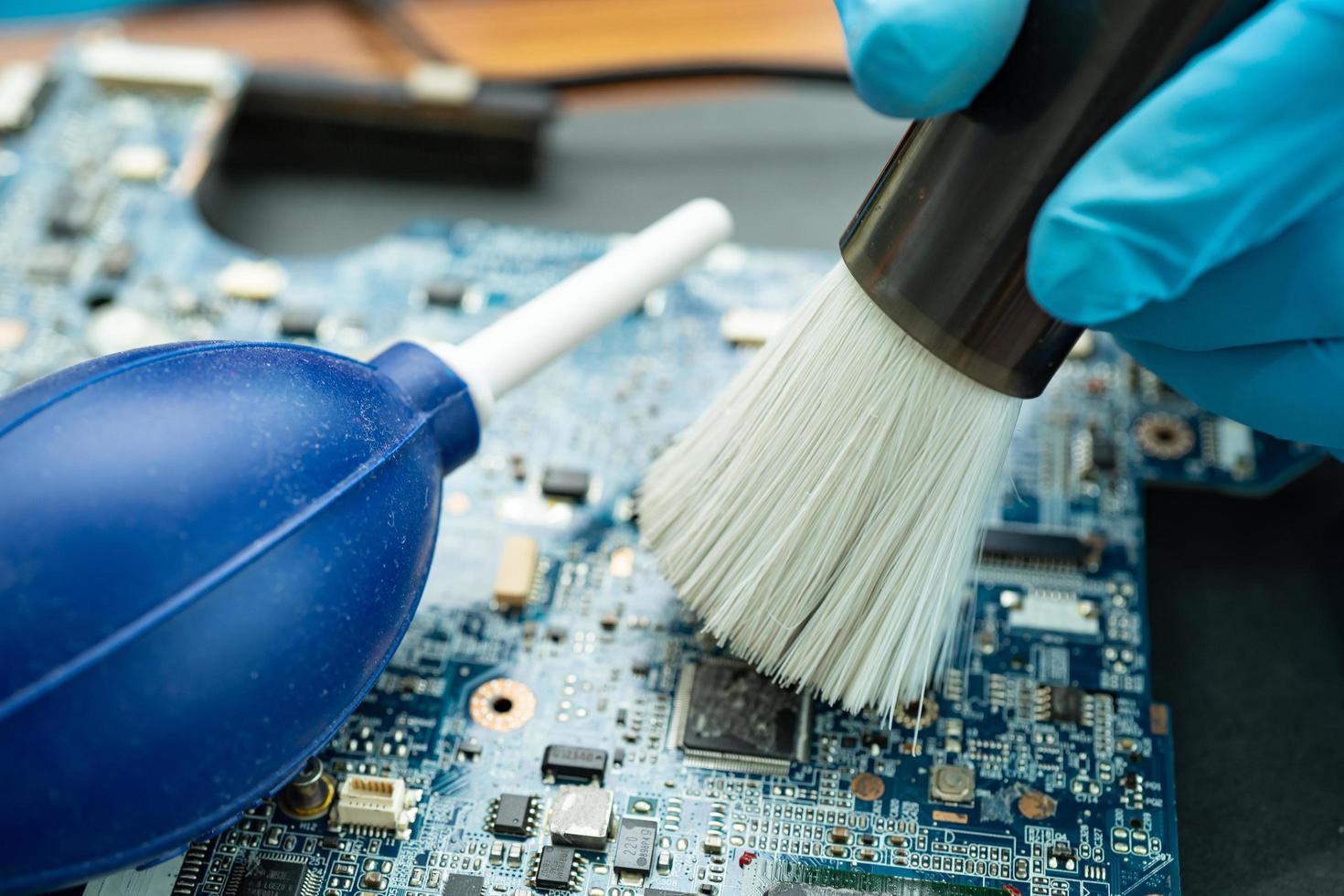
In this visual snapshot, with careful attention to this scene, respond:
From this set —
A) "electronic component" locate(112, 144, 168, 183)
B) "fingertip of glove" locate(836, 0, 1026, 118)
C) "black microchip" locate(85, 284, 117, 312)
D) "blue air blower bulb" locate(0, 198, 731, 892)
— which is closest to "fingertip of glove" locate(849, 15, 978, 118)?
"fingertip of glove" locate(836, 0, 1026, 118)

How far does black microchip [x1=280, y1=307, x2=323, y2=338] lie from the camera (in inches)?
75.3

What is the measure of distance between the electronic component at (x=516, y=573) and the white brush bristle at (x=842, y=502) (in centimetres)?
19


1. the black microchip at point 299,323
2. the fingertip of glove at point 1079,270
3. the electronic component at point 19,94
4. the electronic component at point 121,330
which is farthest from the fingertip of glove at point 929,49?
the electronic component at point 19,94

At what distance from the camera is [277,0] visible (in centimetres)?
256

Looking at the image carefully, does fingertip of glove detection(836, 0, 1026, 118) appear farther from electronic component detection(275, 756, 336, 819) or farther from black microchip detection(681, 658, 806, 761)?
electronic component detection(275, 756, 336, 819)

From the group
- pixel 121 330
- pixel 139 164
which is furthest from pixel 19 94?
pixel 121 330

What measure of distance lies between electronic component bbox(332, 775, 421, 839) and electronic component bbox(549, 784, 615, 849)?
0.50 ft

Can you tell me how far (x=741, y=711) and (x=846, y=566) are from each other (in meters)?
0.21

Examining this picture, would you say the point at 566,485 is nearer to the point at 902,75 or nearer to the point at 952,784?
the point at 952,784

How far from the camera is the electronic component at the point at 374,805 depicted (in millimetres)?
1434

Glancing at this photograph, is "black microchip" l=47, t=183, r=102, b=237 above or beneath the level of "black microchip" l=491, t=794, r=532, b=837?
above

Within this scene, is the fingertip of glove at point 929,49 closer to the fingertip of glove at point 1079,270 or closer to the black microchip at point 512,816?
the fingertip of glove at point 1079,270

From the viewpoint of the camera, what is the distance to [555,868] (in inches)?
55.3

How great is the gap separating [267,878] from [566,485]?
582 millimetres
